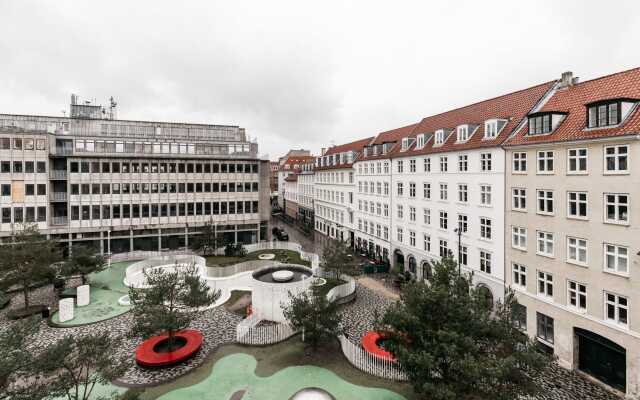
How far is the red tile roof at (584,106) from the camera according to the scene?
55.2ft

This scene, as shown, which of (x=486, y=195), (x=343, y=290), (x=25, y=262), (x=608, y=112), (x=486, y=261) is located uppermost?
(x=608, y=112)

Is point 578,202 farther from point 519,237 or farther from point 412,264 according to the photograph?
point 412,264

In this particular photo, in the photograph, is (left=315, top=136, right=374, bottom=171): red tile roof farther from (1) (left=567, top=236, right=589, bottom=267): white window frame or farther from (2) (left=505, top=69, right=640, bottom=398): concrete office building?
(1) (left=567, top=236, right=589, bottom=267): white window frame

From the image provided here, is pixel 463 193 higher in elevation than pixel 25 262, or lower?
higher

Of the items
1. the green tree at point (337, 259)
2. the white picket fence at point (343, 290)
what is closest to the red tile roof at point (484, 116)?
the green tree at point (337, 259)

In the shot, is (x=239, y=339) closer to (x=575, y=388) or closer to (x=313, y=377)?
(x=313, y=377)

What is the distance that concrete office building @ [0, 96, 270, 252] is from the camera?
39406 mm

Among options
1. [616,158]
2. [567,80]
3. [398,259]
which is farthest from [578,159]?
[398,259]

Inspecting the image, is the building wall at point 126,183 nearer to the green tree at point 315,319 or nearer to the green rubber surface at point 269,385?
the green tree at point 315,319

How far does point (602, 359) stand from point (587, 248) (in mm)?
5844

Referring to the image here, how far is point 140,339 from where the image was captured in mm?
21891

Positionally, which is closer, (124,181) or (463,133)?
(463,133)

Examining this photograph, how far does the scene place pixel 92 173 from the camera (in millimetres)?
41688

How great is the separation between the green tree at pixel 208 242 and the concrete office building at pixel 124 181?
3862mm
